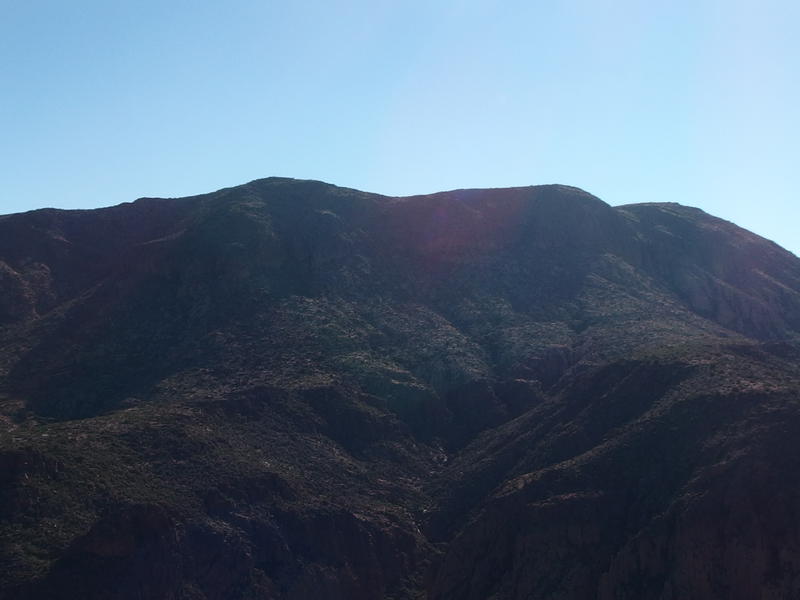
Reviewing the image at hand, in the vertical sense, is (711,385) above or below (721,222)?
below

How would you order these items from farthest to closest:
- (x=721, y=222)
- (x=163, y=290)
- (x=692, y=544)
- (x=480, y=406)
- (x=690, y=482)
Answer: (x=721, y=222) < (x=163, y=290) < (x=480, y=406) < (x=690, y=482) < (x=692, y=544)

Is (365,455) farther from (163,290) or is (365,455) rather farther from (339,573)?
(163,290)

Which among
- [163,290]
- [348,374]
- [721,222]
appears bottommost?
[348,374]

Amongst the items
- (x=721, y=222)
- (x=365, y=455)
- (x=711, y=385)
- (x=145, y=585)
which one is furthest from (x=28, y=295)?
(x=721, y=222)

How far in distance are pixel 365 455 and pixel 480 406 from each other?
7.55 metres

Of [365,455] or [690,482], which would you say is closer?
[690,482]

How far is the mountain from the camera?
1244 inches

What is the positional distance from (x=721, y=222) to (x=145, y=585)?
55851 mm

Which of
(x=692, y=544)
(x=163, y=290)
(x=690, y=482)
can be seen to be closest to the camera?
(x=692, y=544)

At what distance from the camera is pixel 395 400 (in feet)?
156

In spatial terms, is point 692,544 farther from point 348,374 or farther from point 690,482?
point 348,374

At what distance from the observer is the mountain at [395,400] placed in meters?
31.6

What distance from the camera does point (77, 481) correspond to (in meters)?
34.6

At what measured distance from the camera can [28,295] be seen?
198 ft
